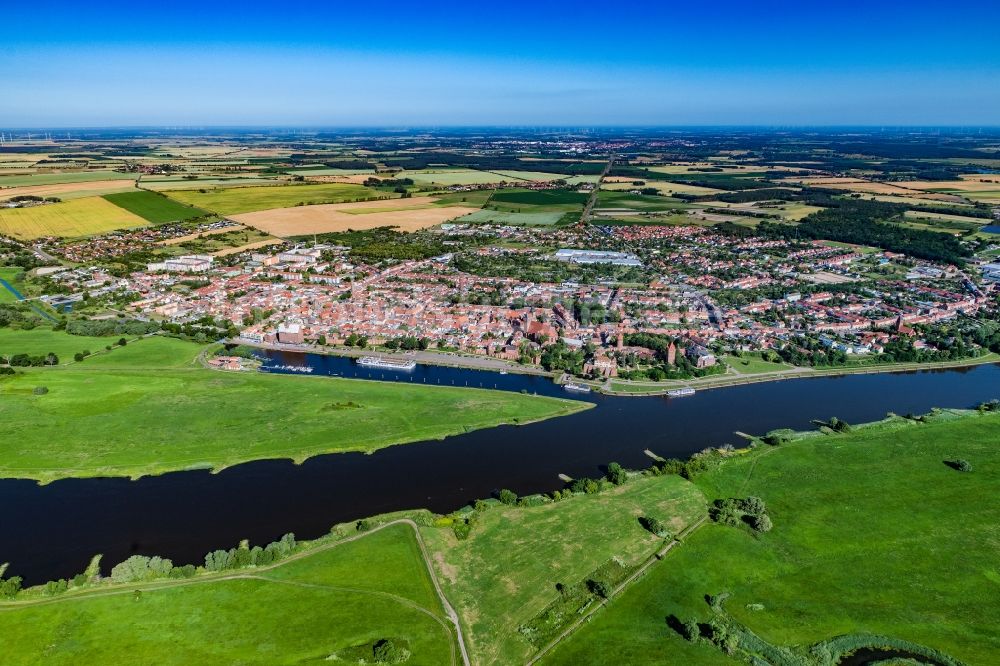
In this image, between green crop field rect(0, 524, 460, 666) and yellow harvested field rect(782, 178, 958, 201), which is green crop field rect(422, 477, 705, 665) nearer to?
green crop field rect(0, 524, 460, 666)

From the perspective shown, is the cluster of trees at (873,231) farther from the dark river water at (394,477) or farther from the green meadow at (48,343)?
the green meadow at (48,343)

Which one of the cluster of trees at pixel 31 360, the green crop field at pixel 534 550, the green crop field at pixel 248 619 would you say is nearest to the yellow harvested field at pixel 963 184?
the green crop field at pixel 534 550

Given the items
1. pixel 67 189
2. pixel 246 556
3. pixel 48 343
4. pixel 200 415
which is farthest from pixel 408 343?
pixel 67 189

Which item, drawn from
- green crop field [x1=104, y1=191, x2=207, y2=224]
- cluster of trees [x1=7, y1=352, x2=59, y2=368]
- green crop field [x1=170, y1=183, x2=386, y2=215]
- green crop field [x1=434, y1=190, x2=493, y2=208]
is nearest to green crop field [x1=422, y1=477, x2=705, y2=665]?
cluster of trees [x1=7, y1=352, x2=59, y2=368]

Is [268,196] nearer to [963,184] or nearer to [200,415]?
[200,415]

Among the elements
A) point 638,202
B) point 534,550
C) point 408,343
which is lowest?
point 534,550

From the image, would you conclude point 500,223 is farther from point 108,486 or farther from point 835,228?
point 108,486

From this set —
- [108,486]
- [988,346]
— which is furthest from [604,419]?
[988,346]
